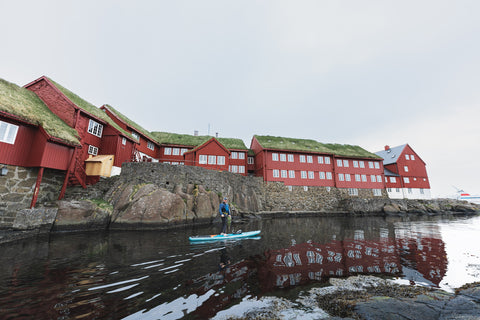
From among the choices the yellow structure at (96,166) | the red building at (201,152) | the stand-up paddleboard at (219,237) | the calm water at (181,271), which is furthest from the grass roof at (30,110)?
the red building at (201,152)

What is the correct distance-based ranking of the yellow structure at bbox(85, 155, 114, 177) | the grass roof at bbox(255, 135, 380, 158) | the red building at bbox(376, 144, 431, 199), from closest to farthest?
the yellow structure at bbox(85, 155, 114, 177) → the grass roof at bbox(255, 135, 380, 158) → the red building at bbox(376, 144, 431, 199)

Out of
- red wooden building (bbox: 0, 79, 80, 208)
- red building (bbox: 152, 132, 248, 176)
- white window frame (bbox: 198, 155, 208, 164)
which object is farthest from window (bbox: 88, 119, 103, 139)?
white window frame (bbox: 198, 155, 208, 164)

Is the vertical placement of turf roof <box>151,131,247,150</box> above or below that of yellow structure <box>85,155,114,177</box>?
above

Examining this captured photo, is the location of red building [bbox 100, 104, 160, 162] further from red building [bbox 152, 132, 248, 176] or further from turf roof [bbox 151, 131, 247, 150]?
turf roof [bbox 151, 131, 247, 150]

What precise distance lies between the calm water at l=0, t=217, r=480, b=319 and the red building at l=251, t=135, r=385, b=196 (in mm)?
24027

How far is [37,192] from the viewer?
45.9 ft

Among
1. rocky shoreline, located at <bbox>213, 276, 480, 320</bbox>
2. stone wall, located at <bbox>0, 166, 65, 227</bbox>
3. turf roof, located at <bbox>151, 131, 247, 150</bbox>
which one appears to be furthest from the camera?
turf roof, located at <bbox>151, 131, 247, 150</bbox>

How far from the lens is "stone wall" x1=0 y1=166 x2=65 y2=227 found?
12.6m

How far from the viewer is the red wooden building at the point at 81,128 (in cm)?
1827

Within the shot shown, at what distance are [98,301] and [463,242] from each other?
64.5ft

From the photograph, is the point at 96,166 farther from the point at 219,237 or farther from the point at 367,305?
the point at 367,305

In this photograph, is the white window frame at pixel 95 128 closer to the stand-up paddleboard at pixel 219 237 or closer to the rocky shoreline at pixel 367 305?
the stand-up paddleboard at pixel 219 237

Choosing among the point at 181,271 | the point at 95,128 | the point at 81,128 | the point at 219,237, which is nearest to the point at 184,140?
the point at 95,128

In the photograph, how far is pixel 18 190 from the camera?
43.5ft
